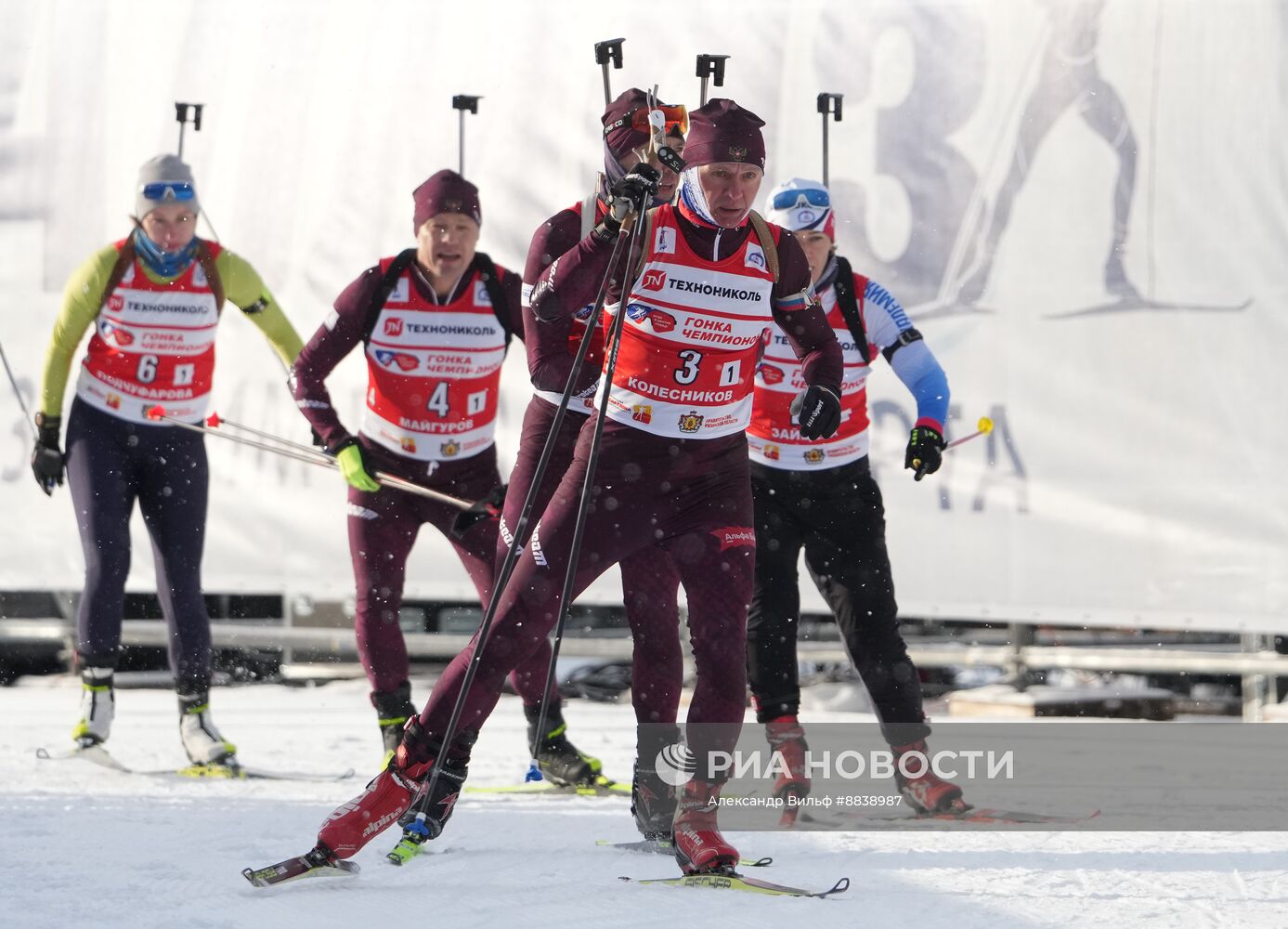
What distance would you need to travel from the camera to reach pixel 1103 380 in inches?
270

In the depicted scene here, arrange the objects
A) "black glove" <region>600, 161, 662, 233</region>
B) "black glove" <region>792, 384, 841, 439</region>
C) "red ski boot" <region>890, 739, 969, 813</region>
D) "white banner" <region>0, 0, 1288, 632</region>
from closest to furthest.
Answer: "black glove" <region>600, 161, 662, 233</region> < "black glove" <region>792, 384, 841, 439</region> < "red ski boot" <region>890, 739, 969, 813</region> < "white banner" <region>0, 0, 1288, 632</region>

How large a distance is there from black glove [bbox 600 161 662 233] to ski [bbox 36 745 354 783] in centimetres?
271

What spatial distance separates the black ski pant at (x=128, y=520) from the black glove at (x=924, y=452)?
2.71 m

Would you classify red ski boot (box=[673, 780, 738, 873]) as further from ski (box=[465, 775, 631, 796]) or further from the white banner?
the white banner

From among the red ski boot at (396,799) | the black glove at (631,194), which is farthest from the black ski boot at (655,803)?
the black glove at (631,194)

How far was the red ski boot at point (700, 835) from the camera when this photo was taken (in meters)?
3.66

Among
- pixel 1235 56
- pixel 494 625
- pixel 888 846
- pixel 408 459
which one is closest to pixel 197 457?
pixel 408 459

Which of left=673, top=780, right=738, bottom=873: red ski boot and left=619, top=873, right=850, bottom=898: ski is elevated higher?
left=673, top=780, right=738, bottom=873: red ski boot

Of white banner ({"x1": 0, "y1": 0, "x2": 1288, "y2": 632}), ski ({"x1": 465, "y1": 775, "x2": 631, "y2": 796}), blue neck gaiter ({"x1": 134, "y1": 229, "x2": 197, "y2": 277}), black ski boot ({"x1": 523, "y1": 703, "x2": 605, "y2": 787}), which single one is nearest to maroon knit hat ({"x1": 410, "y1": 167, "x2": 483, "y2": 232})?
blue neck gaiter ({"x1": 134, "y1": 229, "x2": 197, "y2": 277})

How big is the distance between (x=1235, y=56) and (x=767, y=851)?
14.3ft

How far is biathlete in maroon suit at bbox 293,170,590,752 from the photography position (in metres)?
5.13

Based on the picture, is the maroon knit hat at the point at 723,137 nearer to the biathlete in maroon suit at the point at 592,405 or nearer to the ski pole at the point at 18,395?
the biathlete in maroon suit at the point at 592,405

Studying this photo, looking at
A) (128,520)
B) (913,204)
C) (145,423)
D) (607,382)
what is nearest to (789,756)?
(607,382)

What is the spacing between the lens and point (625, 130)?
4.30 meters
